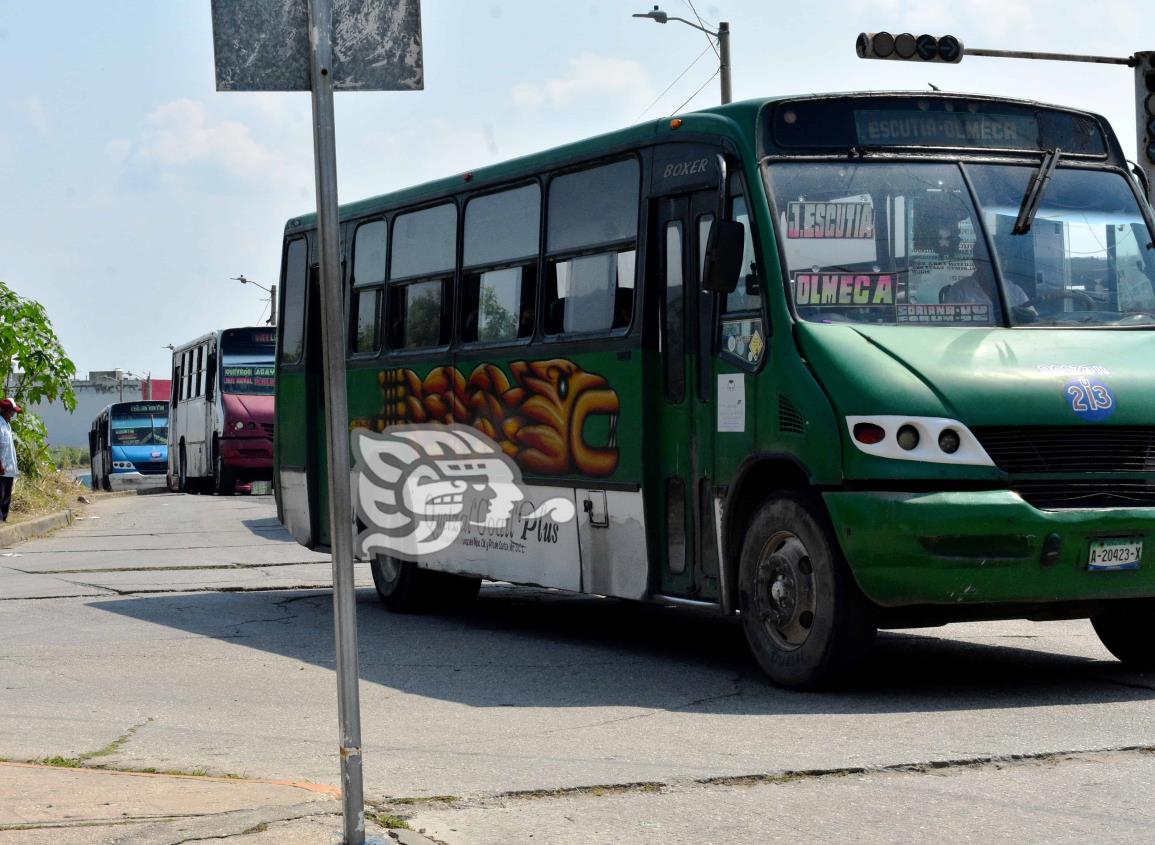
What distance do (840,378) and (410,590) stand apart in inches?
215

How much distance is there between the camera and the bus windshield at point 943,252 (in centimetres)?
911

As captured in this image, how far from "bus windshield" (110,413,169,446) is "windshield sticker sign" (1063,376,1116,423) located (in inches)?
1983

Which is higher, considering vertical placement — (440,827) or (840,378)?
(840,378)

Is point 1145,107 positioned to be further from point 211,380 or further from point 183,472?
point 183,472

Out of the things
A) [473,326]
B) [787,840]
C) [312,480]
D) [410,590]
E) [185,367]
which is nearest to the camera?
[787,840]

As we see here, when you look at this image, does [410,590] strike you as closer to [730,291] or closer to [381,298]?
[381,298]

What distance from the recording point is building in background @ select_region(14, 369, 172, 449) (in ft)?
442

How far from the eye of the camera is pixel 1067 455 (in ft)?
28.2

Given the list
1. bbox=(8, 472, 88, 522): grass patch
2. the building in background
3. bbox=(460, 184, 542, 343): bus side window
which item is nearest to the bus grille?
bbox=(460, 184, 542, 343): bus side window

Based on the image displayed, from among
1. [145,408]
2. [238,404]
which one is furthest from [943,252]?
[145,408]

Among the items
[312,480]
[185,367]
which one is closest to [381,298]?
[312,480]

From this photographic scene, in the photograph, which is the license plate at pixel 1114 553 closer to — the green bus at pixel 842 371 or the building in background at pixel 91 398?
the green bus at pixel 842 371

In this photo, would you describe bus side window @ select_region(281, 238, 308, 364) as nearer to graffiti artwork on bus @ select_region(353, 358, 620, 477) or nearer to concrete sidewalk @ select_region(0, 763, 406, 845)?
graffiti artwork on bus @ select_region(353, 358, 620, 477)

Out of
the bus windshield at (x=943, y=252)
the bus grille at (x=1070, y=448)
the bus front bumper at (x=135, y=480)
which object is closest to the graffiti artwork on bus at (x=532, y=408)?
the bus windshield at (x=943, y=252)
